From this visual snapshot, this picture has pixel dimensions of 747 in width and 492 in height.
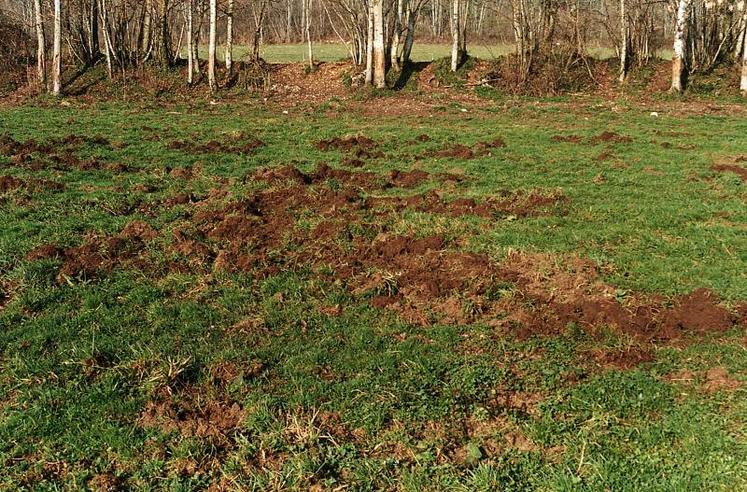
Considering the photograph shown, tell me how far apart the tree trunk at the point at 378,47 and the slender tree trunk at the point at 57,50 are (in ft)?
37.1

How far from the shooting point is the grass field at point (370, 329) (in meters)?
3.99

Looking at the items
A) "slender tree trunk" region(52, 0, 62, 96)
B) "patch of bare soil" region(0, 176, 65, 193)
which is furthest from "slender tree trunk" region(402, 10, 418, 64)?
"patch of bare soil" region(0, 176, 65, 193)

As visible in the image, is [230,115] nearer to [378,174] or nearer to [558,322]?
[378,174]

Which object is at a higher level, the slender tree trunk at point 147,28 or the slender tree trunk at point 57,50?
the slender tree trunk at point 147,28

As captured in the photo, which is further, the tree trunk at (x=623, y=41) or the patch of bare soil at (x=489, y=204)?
the tree trunk at (x=623, y=41)

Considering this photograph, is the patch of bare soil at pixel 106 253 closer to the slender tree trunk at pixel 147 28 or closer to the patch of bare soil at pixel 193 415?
the patch of bare soil at pixel 193 415

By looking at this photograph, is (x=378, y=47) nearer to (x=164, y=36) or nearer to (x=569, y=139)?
(x=164, y=36)

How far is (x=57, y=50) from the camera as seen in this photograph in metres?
21.5

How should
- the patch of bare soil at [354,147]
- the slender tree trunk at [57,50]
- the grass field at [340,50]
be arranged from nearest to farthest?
the patch of bare soil at [354,147] < the slender tree trunk at [57,50] < the grass field at [340,50]

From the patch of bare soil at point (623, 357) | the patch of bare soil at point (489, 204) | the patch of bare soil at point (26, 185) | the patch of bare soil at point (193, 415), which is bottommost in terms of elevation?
the patch of bare soil at point (193, 415)

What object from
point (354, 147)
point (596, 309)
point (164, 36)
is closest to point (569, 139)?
point (354, 147)

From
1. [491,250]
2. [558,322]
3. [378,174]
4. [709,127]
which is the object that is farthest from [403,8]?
[558,322]

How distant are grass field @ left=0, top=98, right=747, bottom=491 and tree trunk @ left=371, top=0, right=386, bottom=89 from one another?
13.1 metres

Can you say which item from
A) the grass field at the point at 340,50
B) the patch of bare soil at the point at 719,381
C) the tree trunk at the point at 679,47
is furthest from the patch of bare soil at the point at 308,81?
the patch of bare soil at the point at 719,381
